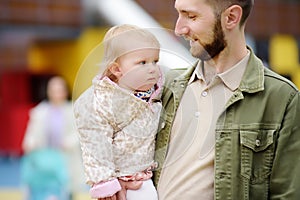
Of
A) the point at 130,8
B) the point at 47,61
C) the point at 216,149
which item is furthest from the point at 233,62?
the point at 47,61

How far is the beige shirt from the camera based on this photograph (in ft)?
11.4

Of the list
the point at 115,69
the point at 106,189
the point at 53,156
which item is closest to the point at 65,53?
the point at 53,156

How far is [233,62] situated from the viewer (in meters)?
3.57

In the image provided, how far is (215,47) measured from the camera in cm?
347

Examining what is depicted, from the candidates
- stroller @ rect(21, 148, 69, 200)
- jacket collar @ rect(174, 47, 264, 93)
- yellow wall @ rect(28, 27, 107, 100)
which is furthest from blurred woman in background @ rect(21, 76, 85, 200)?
jacket collar @ rect(174, 47, 264, 93)

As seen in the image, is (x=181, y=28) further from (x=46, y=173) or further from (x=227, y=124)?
(x=46, y=173)

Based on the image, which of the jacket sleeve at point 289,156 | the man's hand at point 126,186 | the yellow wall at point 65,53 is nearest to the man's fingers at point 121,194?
the man's hand at point 126,186

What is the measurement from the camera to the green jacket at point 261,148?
11.2ft

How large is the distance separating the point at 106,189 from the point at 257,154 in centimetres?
60

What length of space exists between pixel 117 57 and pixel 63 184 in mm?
6442

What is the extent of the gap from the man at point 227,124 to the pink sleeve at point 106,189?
22 cm

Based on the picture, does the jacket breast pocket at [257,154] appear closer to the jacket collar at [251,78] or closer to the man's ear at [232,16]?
the jacket collar at [251,78]

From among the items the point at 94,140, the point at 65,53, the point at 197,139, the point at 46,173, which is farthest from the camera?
the point at 65,53

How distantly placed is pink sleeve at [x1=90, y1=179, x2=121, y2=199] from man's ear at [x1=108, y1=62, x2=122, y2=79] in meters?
0.42
